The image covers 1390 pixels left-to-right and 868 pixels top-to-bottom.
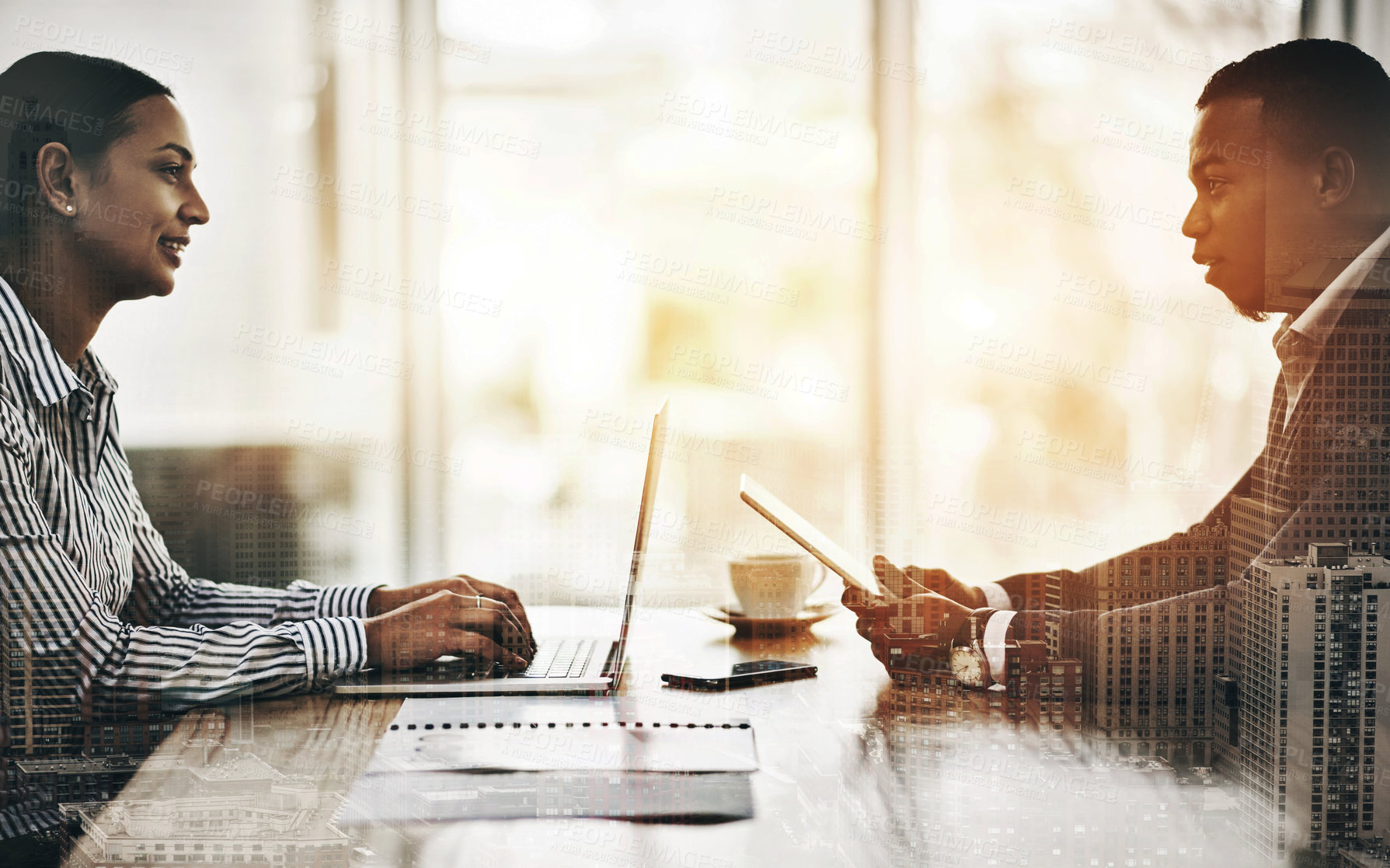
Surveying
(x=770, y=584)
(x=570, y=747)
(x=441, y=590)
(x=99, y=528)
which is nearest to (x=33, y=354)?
(x=99, y=528)

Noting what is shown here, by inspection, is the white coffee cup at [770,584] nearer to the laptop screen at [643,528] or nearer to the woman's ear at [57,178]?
the laptop screen at [643,528]

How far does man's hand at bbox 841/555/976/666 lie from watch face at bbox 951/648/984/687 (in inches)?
0.8

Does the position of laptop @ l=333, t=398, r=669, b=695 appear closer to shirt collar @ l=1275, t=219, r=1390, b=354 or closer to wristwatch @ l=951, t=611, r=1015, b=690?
wristwatch @ l=951, t=611, r=1015, b=690

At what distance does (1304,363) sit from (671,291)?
2.93 ft

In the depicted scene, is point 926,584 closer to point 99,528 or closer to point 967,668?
point 967,668

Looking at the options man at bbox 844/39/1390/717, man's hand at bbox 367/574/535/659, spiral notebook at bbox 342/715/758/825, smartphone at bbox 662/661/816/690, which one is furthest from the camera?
man's hand at bbox 367/574/535/659

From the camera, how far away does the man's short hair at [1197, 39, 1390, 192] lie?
1.17 m

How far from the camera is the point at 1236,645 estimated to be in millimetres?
1149

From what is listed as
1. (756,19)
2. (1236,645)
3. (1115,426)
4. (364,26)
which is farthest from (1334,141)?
(364,26)

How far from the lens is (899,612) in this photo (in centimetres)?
115

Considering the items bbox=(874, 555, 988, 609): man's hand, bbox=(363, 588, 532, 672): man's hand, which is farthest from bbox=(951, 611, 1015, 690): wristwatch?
bbox=(363, 588, 532, 672): man's hand

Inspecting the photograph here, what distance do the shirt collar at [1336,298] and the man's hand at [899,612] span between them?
0.53 m

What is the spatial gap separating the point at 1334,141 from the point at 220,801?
151 centimetres

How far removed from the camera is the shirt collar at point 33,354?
117 cm
